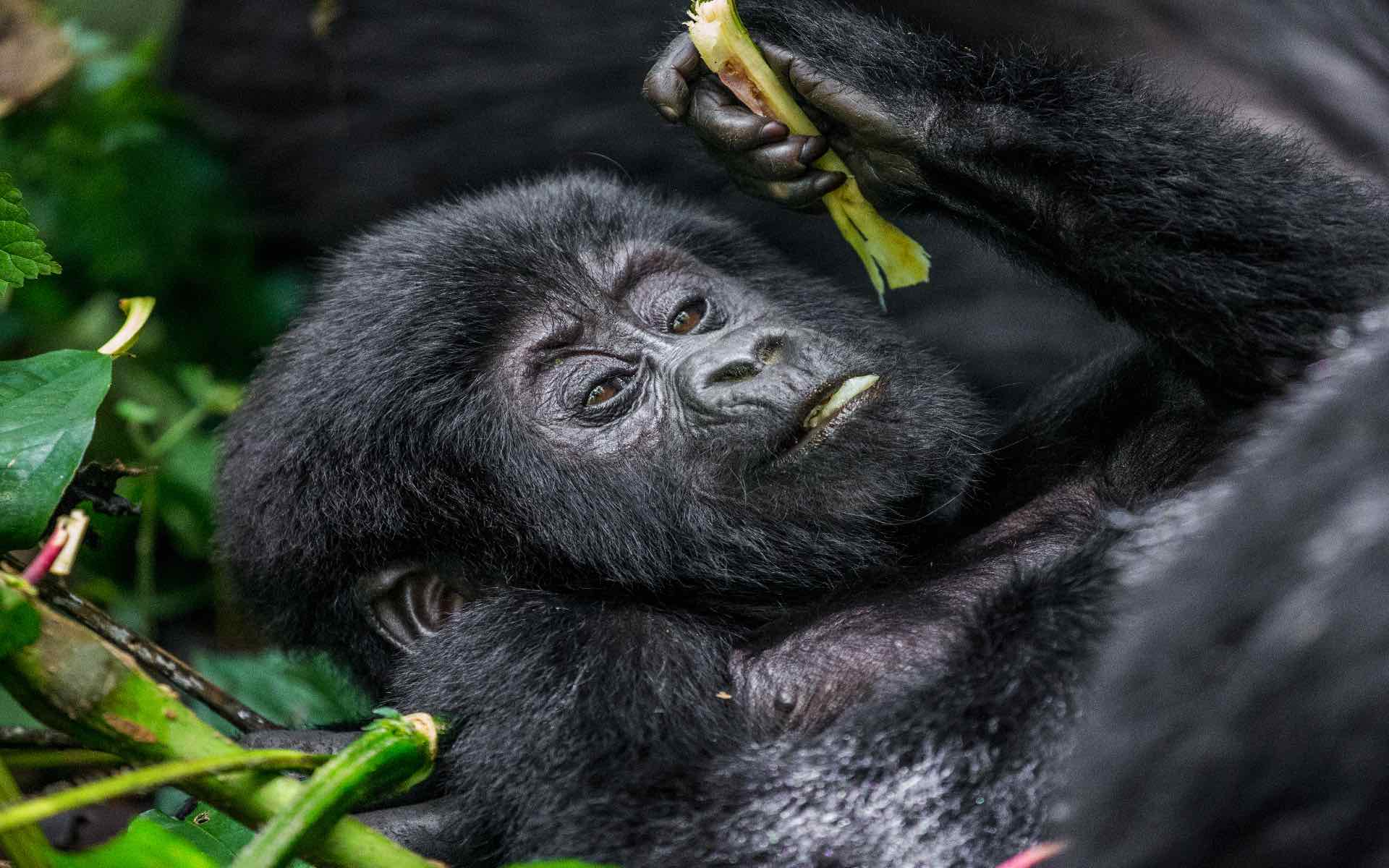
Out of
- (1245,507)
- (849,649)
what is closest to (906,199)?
(849,649)

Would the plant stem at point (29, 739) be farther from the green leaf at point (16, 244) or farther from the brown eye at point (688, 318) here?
the brown eye at point (688, 318)

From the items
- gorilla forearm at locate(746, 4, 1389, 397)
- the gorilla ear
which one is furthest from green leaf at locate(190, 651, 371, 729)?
gorilla forearm at locate(746, 4, 1389, 397)

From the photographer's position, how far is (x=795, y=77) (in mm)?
2531

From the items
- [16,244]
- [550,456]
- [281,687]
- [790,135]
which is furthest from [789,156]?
[281,687]

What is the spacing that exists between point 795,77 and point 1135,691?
149 centimetres

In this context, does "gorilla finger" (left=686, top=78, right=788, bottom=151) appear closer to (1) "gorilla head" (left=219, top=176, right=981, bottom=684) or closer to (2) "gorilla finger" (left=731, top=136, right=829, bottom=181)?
(2) "gorilla finger" (left=731, top=136, right=829, bottom=181)

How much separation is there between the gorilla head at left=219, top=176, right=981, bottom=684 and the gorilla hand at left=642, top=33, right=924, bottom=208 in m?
0.30

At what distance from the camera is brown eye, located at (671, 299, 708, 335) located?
2.85 meters

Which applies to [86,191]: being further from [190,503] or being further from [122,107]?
[190,503]

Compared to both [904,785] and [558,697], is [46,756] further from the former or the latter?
[904,785]

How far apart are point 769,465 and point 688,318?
1.59 ft

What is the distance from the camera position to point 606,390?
107 inches

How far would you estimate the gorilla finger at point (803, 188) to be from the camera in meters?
2.59

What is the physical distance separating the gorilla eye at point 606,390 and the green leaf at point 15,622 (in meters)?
1.18
